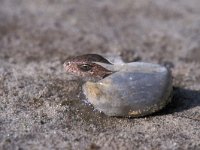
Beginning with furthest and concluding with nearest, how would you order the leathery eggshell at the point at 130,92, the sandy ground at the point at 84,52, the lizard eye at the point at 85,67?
the lizard eye at the point at 85,67
the leathery eggshell at the point at 130,92
the sandy ground at the point at 84,52

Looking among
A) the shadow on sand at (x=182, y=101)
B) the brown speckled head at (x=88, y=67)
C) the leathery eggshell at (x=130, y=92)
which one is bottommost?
the shadow on sand at (x=182, y=101)

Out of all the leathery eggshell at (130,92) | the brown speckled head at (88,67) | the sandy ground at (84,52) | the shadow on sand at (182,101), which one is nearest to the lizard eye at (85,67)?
the brown speckled head at (88,67)

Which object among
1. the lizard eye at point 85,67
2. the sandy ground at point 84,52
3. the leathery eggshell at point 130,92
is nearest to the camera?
the sandy ground at point 84,52

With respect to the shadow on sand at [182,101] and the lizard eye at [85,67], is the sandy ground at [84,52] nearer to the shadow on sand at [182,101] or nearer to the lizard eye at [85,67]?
the shadow on sand at [182,101]

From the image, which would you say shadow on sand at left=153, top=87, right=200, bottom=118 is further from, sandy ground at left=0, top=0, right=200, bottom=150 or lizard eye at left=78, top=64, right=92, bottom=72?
lizard eye at left=78, top=64, right=92, bottom=72

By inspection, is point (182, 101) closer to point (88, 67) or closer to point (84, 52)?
point (88, 67)

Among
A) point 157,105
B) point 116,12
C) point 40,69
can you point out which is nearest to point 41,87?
point 40,69

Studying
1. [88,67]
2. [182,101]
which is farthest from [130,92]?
[182,101]

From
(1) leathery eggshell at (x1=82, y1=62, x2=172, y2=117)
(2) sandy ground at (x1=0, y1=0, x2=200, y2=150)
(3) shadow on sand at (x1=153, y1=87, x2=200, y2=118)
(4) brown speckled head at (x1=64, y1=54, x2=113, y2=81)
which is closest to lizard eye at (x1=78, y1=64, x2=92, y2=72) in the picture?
(4) brown speckled head at (x1=64, y1=54, x2=113, y2=81)
